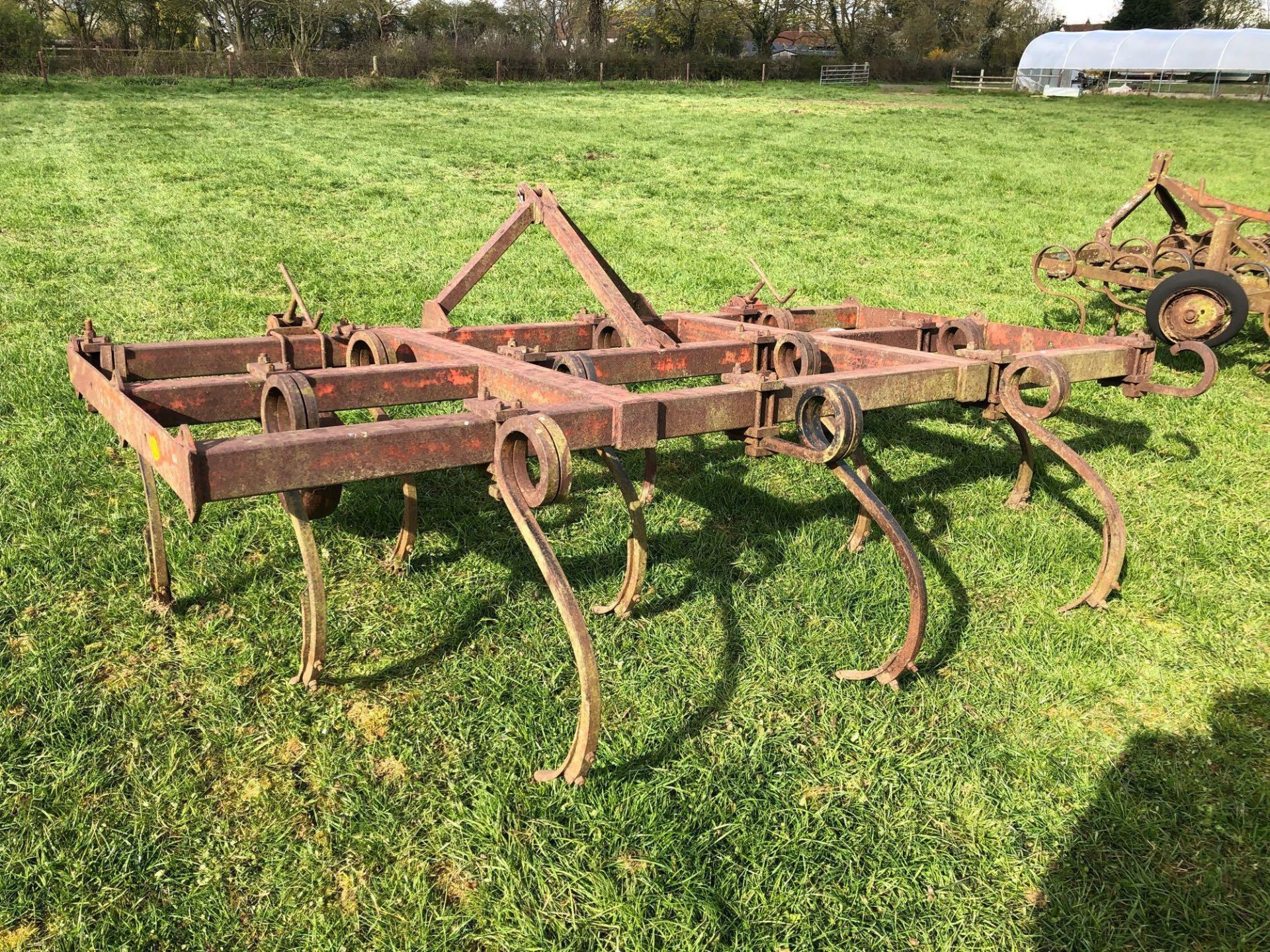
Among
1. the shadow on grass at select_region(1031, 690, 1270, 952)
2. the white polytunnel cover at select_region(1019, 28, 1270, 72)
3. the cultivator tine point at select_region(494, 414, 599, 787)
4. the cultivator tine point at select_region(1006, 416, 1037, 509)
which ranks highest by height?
the white polytunnel cover at select_region(1019, 28, 1270, 72)

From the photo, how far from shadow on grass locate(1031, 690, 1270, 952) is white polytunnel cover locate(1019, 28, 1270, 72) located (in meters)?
46.3

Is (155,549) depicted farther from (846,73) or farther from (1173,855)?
(846,73)

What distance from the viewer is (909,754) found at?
2.94 meters

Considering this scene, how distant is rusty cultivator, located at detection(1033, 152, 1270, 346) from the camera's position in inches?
228

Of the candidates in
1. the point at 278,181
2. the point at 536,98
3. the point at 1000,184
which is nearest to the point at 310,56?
the point at 536,98

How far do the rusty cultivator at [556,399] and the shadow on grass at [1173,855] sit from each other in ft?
2.46

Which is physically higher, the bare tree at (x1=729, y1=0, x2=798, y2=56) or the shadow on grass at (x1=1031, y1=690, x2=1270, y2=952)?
the bare tree at (x1=729, y1=0, x2=798, y2=56)

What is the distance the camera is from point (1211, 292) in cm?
577

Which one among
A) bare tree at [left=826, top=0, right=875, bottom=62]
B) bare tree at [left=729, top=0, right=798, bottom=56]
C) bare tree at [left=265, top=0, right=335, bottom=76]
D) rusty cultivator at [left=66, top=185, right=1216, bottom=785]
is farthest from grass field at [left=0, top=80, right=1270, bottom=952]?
bare tree at [left=826, top=0, right=875, bottom=62]

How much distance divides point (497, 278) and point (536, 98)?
66.8 feet

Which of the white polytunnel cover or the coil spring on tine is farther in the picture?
the white polytunnel cover

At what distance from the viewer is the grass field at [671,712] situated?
2.40m

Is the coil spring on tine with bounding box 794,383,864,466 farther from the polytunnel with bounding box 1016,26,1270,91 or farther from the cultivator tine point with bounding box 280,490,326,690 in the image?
the polytunnel with bounding box 1016,26,1270,91

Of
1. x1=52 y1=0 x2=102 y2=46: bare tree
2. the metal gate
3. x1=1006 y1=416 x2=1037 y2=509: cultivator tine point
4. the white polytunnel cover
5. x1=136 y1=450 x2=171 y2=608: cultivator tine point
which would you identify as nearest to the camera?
x1=136 y1=450 x2=171 y2=608: cultivator tine point
